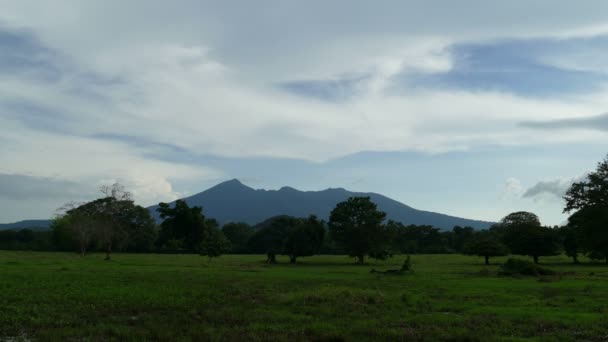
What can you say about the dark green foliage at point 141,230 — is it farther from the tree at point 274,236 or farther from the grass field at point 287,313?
the grass field at point 287,313

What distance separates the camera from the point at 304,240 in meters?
85.1

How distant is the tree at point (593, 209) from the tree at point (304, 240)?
39766 mm


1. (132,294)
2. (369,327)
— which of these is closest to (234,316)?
(369,327)

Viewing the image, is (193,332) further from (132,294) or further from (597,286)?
(597,286)

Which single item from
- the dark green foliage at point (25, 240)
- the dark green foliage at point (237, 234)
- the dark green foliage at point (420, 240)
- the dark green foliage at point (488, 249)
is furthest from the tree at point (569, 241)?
the dark green foliage at point (25, 240)

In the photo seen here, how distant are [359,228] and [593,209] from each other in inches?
1396

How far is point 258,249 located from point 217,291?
347 ft

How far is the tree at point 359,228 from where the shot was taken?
273 feet

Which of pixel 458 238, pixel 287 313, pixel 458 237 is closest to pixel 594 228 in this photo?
pixel 287 313

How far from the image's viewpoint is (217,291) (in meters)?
30.9

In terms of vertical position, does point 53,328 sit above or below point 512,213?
below

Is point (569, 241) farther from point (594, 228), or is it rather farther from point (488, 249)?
point (594, 228)

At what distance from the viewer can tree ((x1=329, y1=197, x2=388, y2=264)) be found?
273 ft

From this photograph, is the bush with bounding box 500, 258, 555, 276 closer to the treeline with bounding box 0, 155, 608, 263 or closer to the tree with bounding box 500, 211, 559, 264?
the treeline with bounding box 0, 155, 608, 263
